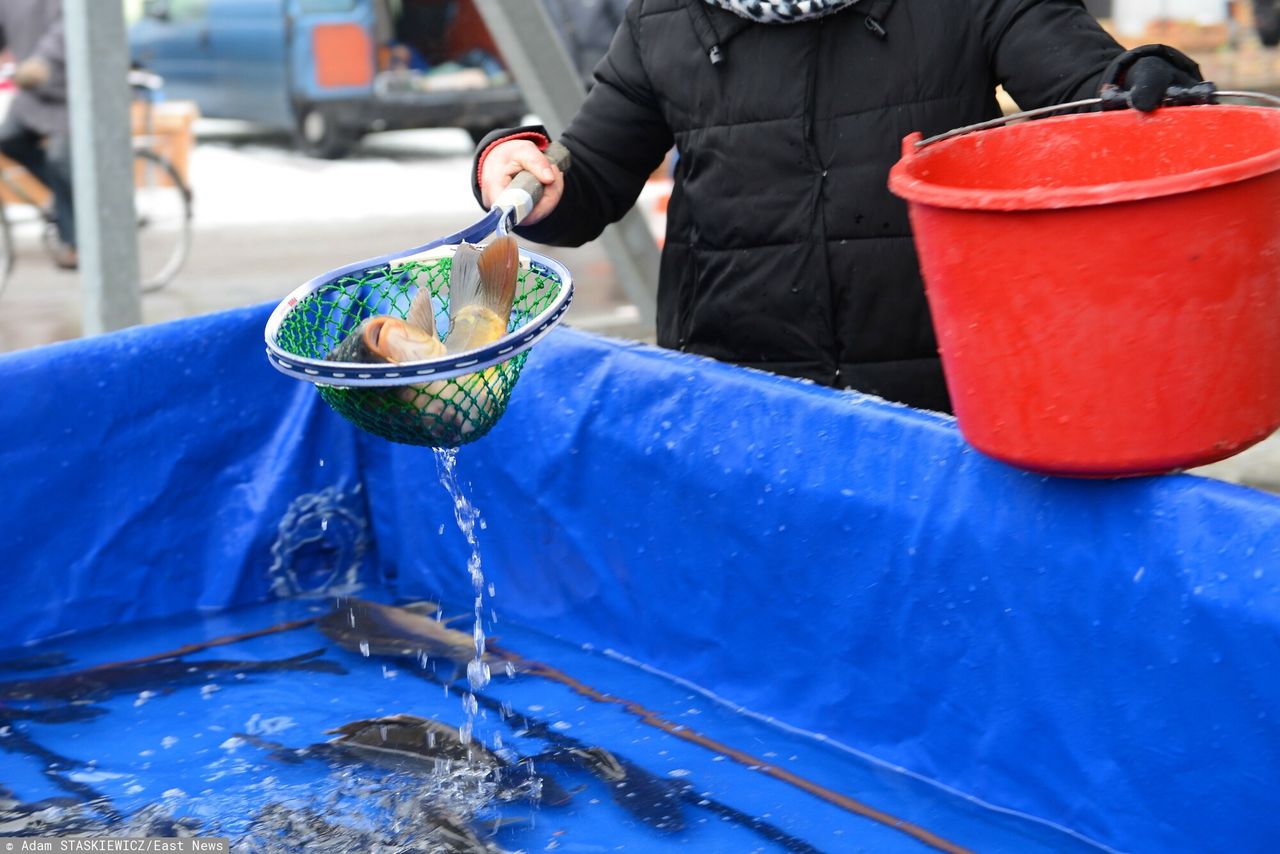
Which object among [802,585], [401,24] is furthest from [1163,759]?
[401,24]

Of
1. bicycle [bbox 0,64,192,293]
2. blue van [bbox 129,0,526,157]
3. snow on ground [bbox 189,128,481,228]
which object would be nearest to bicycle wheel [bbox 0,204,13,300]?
bicycle [bbox 0,64,192,293]

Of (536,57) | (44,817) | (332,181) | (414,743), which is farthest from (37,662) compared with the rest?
(332,181)

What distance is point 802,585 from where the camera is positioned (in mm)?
2758

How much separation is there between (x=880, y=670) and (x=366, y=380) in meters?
1.00

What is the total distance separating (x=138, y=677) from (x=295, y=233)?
23.1 ft

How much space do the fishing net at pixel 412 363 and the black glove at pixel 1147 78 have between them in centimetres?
85

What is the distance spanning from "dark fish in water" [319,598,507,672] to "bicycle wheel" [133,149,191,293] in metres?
5.17

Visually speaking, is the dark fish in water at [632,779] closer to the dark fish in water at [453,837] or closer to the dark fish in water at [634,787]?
the dark fish in water at [634,787]

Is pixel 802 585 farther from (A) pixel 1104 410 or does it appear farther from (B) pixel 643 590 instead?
(A) pixel 1104 410

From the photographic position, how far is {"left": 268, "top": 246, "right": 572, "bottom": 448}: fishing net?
2.26m

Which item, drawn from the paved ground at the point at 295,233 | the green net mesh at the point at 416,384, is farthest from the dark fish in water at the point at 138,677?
the paved ground at the point at 295,233

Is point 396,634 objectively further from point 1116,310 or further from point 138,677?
point 1116,310

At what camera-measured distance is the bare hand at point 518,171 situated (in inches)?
110

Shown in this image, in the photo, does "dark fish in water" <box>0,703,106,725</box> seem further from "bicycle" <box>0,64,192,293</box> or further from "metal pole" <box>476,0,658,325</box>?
"bicycle" <box>0,64,192,293</box>
